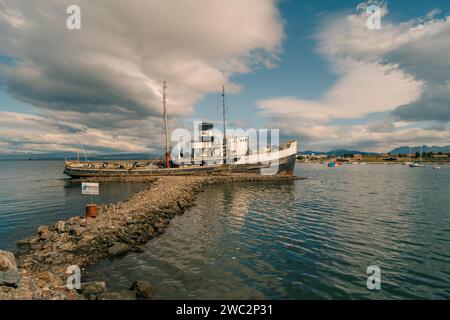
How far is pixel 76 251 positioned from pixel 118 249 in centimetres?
197

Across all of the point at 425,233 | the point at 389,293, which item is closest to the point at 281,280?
the point at 389,293

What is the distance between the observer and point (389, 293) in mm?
8172

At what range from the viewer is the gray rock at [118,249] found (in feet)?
37.1

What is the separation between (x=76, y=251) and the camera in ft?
36.5

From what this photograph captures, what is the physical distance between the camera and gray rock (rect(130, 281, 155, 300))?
25.0 feet

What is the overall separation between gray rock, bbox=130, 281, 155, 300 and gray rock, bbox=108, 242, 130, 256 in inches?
158

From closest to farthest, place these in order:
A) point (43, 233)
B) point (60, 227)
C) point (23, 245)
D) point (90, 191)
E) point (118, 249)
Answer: point (118, 249)
point (23, 245)
point (43, 233)
point (60, 227)
point (90, 191)

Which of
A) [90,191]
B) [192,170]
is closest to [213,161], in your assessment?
[192,170]

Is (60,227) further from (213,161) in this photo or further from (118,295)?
(213,161)

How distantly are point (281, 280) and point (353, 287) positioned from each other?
273cm

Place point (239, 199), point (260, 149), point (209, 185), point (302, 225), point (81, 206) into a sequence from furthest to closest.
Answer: point (260, 149), point (209, 185), point (239, 199), point (81, 206), point (302, 225)

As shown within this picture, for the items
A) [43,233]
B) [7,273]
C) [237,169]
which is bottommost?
[43,233]

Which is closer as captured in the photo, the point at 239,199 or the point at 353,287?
the point at 353,287
